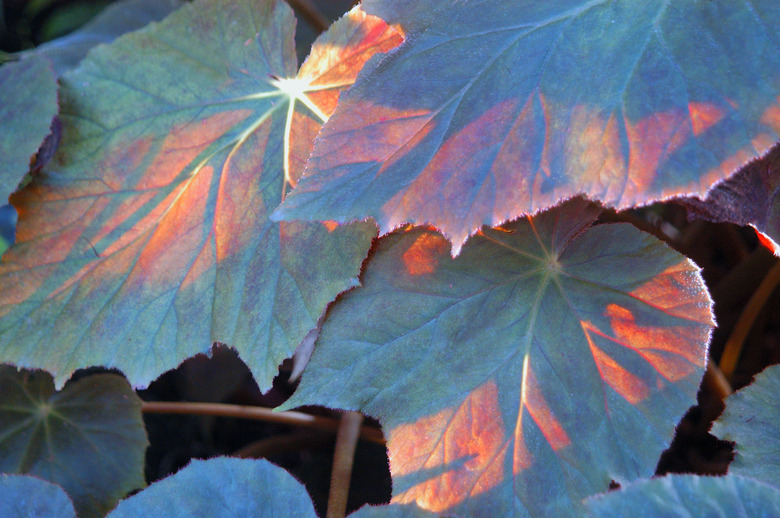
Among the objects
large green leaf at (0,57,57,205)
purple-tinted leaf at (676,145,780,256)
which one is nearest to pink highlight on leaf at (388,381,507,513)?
purple-tinted leaf at (676,145,780,256)

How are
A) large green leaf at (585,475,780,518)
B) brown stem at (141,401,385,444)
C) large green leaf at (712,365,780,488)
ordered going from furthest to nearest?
brown stem at (141,401,385,444) < large green leaf at (712,365,780,488) < large green leaf at (585,475,780,518)

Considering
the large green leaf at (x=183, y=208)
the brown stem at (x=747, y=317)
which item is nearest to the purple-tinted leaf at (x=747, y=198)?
the brown stem at (x=747, y=317)

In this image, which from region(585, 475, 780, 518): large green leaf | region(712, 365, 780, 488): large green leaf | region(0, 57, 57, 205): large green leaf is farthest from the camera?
region(0, 57, 57, 205): large green leaf

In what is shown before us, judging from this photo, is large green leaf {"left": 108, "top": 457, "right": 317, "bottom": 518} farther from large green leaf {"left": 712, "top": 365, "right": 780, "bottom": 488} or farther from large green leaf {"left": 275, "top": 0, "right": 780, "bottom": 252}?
large green leaf {"left": 712, "top": 365, "right": 780, "bottom": 488}

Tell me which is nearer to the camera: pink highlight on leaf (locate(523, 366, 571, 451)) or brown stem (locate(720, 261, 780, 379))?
pink highlight on leaf (locate(523, 366, 571, 451))

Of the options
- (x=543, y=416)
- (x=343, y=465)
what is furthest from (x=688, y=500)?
(x=343, y=465)

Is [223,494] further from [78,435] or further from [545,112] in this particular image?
[545,112]

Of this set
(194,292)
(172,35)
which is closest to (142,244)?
(194,292)
